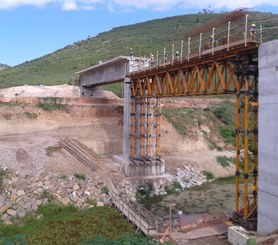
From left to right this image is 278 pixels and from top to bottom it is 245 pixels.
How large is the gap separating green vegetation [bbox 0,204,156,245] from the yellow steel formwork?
7136 mm

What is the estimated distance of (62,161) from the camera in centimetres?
3441

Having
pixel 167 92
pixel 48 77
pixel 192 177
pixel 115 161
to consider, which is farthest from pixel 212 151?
pixel 48 77

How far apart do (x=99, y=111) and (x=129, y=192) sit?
18.3 m

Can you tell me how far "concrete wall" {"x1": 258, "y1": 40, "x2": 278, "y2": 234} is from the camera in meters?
17.8

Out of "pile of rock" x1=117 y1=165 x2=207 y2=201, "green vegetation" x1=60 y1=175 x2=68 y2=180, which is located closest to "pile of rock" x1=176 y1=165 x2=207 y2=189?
"pile of rock" x1=117 y1=165 x2=207 y2=201

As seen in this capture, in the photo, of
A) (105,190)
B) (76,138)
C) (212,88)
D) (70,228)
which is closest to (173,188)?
(105,190)

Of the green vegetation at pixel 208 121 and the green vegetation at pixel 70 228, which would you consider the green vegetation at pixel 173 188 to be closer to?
the green vegetation at pixel 70 228

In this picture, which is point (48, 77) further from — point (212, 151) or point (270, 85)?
point (270, 85)

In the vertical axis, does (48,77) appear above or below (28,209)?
above

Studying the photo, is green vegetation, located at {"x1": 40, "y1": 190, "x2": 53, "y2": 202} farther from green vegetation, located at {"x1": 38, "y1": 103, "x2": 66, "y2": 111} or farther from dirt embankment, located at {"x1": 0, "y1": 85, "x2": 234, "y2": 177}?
green vegetation, located at {"x1": 38, "y1": 103, "x2": 66, "y2": 111}

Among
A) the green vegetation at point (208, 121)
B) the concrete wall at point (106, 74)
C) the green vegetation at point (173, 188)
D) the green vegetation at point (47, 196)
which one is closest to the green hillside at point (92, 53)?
the concrete wall at point (106, 74)

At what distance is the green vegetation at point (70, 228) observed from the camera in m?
21.8

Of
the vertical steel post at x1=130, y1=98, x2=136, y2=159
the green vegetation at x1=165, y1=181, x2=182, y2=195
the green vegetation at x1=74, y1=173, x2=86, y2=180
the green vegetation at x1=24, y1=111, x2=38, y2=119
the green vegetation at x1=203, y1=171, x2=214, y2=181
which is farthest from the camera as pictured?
the green vegetation at x1=24, y1=111, x2=38, y2=119

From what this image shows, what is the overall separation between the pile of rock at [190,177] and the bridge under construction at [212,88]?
7.38ft
